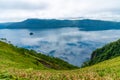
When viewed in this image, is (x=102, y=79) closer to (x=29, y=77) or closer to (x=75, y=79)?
(x=75, y=79)

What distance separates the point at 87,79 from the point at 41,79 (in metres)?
3.08

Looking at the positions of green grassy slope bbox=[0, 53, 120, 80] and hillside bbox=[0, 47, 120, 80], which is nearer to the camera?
hillside bbox=[0, 47, 120, 80]

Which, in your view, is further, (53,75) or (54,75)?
(53,75)

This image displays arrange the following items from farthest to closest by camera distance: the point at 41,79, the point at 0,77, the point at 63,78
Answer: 1. the point at 63,78
2. the point at 41,79
3. the point at 0,77

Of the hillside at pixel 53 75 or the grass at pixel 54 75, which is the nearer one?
the hillside at pixel 53 75

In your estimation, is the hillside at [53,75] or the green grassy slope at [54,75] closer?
the hillside at [53,75]

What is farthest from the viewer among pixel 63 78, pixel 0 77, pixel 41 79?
pixel 63 78

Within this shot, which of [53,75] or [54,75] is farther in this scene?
[53,75]

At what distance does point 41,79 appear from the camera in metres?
20.5

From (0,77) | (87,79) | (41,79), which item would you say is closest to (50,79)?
(41,79)

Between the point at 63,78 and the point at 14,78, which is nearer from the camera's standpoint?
the point at 14,78

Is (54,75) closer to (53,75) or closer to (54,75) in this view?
(54,75)

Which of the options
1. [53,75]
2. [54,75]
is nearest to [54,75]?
[54,75]

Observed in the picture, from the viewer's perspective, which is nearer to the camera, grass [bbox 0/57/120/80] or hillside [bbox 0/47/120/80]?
hillside [bbox 0/47/120/80]
